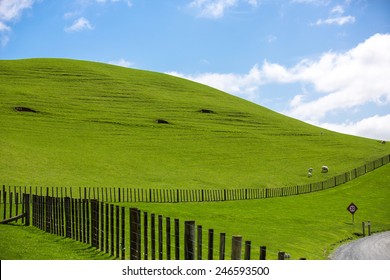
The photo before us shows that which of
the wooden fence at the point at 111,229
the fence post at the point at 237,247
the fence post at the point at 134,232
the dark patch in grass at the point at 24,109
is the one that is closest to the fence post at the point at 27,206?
the wooden fence at the point at 111,229

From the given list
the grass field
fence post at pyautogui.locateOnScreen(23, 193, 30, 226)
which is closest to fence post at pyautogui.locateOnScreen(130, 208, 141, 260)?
the grass field

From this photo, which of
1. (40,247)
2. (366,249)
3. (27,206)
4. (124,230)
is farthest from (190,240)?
(366,249)

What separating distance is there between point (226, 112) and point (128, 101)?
18354 millimetres

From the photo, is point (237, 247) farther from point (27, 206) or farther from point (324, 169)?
point (324, 169)

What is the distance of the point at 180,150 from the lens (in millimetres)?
73688

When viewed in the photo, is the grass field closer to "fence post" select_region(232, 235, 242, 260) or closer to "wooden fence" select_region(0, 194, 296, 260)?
"wooden fence" select_region(0, 194, 296, 260)

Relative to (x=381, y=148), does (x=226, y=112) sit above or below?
above

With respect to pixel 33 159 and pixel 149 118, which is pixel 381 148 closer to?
pixel 149 118

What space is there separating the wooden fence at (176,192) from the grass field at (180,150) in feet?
6.31

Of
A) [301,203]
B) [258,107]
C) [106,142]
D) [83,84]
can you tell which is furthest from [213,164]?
[258,107]

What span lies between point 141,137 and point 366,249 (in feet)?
168

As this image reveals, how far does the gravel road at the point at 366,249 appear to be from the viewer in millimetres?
27281

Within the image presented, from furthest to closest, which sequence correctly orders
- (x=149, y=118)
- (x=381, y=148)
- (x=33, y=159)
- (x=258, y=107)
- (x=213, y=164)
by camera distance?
(x=258, y=107) < (x=381, y=148) < (x=149, y=118) < (x=213, y=164) < (x=33, y=159)
